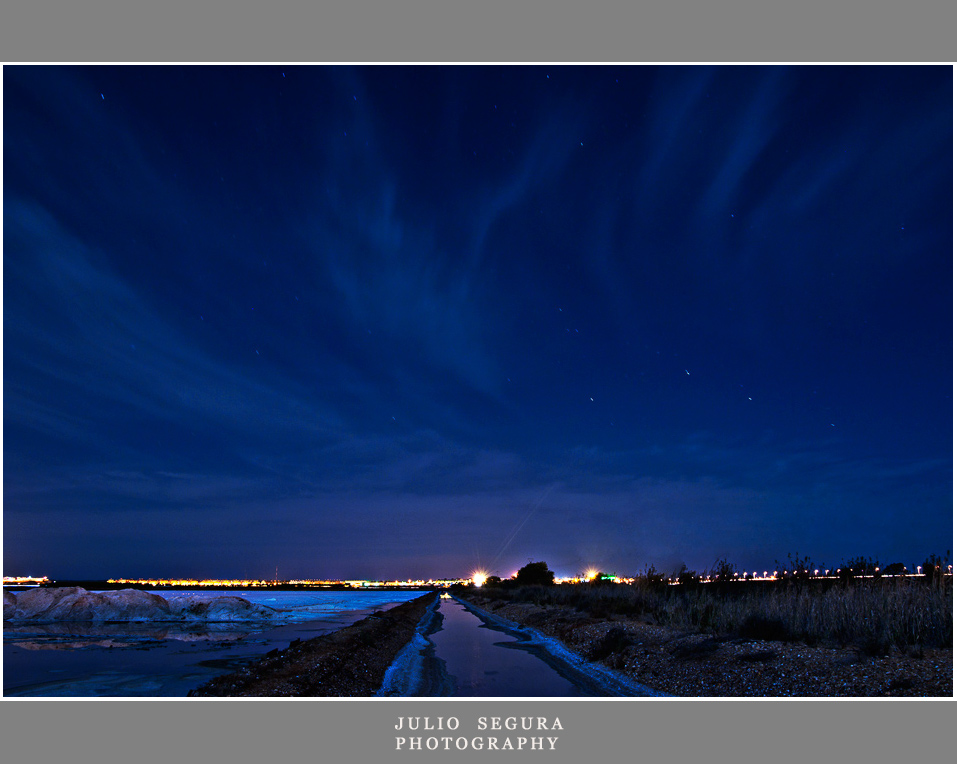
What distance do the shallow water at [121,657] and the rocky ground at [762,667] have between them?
13.5 metres

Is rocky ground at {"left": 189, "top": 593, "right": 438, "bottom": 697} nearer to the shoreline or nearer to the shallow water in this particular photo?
the shoreline

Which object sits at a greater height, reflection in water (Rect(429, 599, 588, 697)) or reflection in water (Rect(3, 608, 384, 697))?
reflection in water (Rect(429, 599, 588, 697))

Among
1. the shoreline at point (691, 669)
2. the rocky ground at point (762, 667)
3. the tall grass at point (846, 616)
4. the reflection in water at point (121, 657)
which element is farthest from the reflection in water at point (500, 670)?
the reflection in water at point (121, 657)

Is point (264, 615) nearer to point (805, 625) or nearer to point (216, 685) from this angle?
point (216, 685)

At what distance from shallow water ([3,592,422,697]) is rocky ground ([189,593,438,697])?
1547 mm

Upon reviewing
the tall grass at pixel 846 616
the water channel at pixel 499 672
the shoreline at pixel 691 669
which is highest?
the tall grass at pixel 846 616

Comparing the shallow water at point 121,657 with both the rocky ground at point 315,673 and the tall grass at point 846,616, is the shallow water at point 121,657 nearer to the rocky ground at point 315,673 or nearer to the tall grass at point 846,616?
the rocky ground at point 315,673

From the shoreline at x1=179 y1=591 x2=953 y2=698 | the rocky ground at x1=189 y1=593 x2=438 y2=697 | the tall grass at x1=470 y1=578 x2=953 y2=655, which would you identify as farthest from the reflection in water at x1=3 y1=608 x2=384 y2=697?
the tall grass at x1=470 y1=578 x2=953 y2=655

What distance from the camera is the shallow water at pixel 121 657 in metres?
16.2

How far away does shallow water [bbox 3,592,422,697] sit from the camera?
16.2m

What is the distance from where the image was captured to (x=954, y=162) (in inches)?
428

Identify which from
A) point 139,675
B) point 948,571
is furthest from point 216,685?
point 948,571
